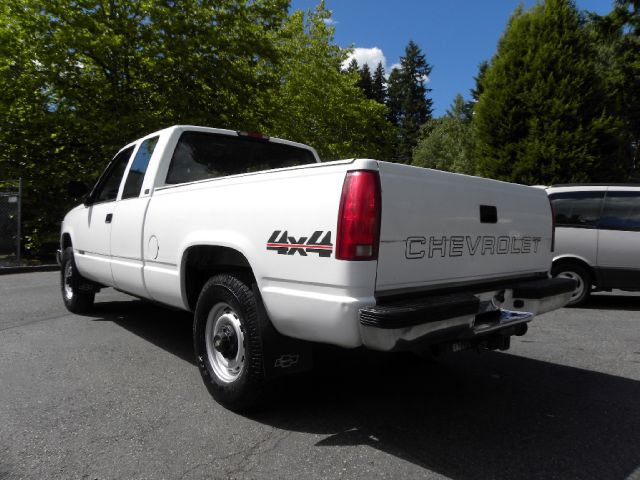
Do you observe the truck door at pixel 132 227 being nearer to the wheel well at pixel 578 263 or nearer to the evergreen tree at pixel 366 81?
the wheel well at pixel 578 263

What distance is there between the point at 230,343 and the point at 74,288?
3665mm

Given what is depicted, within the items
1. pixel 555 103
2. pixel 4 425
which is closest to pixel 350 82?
pixel 555 103

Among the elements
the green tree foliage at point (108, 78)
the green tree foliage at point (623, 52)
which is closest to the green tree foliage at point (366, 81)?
the green tree foliage at point (623, 52)

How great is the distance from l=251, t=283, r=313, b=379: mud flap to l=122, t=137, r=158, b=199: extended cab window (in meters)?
2.08

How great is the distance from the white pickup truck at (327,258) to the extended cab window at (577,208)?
4.14 meters

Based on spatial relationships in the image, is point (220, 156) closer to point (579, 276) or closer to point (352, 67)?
point (579, 276)

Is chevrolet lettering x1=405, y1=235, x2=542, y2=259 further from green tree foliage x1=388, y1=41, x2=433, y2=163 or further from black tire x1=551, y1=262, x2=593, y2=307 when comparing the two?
green tree foliage x1=388, y1=41, x2=433, y2=163

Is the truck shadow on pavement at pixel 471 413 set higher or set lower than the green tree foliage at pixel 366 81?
lower

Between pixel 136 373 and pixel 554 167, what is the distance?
50.2 feet

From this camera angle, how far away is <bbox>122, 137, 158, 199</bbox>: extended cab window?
14.4 feet

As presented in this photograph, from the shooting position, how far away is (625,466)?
98.7 inches

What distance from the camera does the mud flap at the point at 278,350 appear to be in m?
2.85

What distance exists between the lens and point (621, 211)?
7.31 meters

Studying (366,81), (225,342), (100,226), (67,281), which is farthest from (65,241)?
(366,81)
